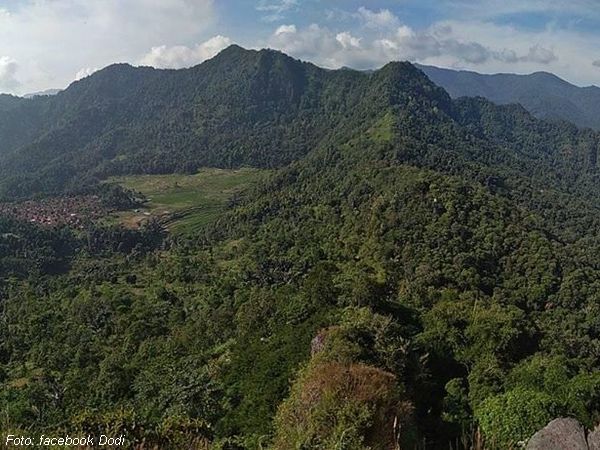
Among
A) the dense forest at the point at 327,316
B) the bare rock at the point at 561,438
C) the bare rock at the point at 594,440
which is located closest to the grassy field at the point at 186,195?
the dense forest at the point at 327,316

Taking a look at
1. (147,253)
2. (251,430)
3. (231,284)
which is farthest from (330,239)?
(251,430)

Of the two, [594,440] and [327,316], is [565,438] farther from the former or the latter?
[327,316]

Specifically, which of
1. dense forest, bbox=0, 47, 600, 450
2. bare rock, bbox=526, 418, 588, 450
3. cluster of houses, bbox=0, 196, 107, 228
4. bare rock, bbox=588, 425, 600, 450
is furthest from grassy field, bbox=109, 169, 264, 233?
bare rock, bbox=588, 425, 600, 450

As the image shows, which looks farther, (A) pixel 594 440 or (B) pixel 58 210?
(B) pixel 58 210

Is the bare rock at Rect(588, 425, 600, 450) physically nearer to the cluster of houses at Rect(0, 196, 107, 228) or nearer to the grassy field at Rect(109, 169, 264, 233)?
the grassy field at Rect(109, 169, 264, 233)

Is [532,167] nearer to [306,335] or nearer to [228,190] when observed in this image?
[228,190]

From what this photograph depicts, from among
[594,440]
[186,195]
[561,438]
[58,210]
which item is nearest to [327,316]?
[561,438]
